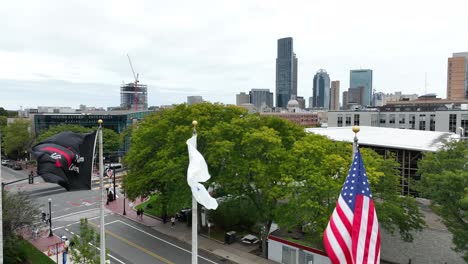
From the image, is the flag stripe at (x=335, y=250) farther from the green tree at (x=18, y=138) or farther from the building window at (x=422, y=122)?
the green tree at (x=18, y=138)

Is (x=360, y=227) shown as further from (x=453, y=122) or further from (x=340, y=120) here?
(x=340, y=120)

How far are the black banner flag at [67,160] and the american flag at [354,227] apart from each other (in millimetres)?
10135

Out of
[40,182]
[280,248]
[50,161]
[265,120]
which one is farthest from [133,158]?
[40,182]

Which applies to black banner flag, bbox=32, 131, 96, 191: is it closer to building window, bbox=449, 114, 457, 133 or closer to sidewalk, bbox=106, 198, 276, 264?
sidewalk, bbox=106, 198, 276, 264

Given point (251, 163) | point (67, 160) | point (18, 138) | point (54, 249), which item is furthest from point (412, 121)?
point (18, 138)

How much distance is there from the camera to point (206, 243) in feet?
105

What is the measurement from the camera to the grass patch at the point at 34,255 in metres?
27.7

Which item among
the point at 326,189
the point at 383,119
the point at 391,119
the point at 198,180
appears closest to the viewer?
the point at 198,180

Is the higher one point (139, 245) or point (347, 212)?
point (347, 212)

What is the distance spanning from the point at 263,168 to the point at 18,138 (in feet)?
226

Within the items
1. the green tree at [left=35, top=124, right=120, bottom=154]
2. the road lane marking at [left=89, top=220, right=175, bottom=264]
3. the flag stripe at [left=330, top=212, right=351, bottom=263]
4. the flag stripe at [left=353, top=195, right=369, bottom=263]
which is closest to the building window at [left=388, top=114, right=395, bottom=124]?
the green tree at [left=35, top=124, right=120, bottom=154]

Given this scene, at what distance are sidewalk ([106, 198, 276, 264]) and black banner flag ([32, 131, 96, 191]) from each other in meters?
17.3

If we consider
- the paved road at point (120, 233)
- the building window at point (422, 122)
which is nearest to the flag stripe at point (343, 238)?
the paved road at point (120, 233)

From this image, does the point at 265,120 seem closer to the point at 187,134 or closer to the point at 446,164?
the point at 187,134
